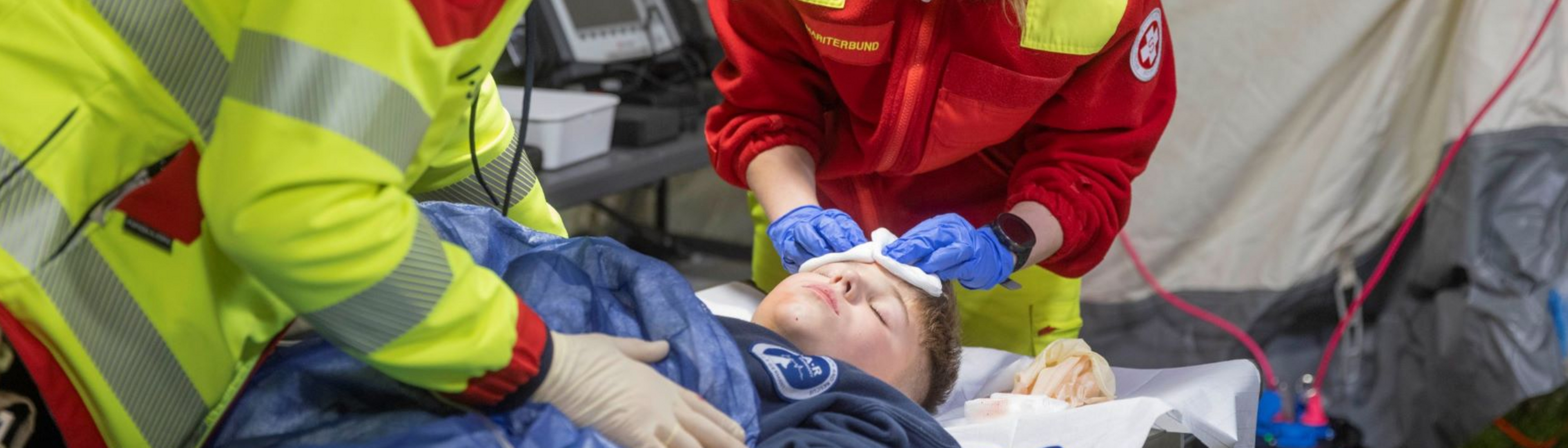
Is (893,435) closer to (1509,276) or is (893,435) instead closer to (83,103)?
(83,103)

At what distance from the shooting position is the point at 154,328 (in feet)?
3.39

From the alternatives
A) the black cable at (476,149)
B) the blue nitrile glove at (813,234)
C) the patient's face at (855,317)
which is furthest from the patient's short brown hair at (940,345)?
the black cable at (476,149)

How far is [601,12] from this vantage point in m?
3.24

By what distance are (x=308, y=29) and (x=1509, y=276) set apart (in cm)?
225

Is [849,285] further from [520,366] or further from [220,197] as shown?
[220,197]

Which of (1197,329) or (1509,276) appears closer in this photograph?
(1509,276)

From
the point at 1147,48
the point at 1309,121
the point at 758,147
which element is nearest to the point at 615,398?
the point at 758,147

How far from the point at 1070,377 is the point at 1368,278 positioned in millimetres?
1399

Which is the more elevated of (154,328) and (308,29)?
(308,29)

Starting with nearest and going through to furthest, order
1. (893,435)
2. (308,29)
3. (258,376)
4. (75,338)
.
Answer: (308,29) → (75,338) → (258,376) → (893,435)

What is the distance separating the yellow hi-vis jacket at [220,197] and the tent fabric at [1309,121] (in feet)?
6.78

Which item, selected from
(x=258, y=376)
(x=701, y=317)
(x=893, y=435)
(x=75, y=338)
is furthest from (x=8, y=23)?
(x=893, y=435)

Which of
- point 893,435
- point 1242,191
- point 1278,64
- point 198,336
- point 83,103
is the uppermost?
point 83,103

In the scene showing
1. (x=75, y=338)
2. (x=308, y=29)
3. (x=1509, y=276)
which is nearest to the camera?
(x=308, y=29)
